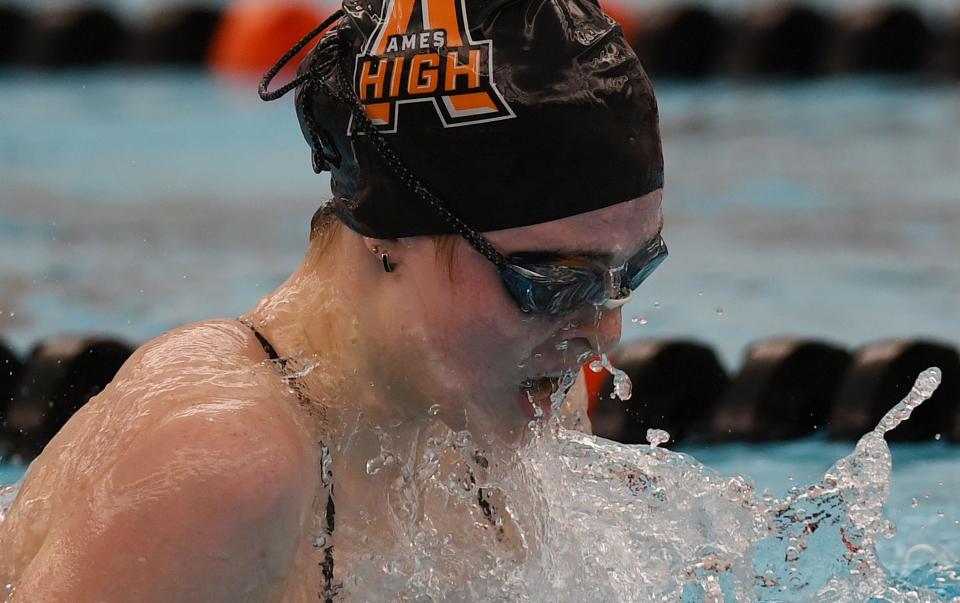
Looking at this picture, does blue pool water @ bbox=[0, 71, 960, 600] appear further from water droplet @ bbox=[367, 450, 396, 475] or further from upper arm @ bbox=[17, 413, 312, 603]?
upper arm @ bbox=[17, 413, 312, 603]

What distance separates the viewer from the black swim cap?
1.60 m

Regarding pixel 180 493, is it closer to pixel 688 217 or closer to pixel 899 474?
pixel 899 474

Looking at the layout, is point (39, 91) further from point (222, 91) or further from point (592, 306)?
point (592, 306)

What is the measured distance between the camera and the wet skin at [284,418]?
1454mm

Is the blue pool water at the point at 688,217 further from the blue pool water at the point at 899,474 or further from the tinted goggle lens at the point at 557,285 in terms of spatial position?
the tinted goggle lens at the point at 557,285

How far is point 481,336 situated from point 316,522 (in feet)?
0.95

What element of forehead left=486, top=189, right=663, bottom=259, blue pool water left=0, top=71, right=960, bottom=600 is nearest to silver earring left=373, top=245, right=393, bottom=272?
forehead left=486, top=189, right=663, bottom=259

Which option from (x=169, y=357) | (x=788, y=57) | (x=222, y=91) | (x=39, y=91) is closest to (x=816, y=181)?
(x=788, y=57)

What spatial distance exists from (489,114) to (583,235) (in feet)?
0.58

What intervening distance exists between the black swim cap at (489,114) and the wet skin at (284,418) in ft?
0.12

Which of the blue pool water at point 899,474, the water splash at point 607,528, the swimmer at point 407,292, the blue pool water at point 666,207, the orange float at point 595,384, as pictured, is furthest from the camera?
the blue pool water at point 666,207

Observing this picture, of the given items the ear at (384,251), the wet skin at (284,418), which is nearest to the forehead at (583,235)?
the wet skin at (284,418)

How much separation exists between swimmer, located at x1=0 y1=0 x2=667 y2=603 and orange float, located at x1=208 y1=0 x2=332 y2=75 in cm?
700

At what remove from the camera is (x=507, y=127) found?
1604mm
